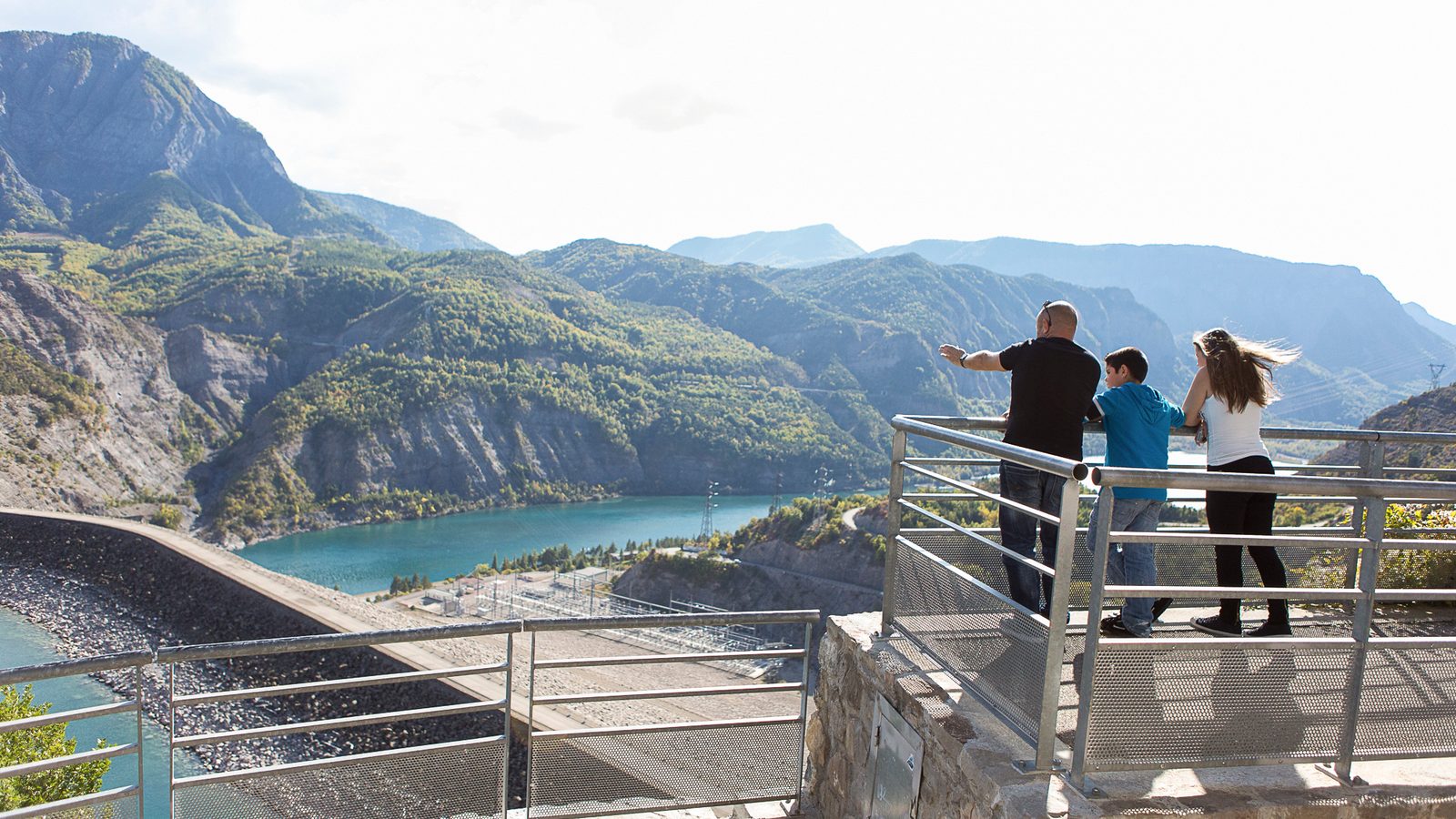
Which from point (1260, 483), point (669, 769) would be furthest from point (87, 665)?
point (1260, 483)

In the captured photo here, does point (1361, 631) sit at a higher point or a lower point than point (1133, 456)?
lower

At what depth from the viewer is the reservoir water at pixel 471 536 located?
6462 centimetres

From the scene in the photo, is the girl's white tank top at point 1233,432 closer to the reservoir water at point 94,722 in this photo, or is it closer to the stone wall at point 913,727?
the stone wall at point 913,727

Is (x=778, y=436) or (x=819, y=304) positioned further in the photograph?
(x=819, y=304)

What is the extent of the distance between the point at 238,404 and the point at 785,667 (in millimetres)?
72339

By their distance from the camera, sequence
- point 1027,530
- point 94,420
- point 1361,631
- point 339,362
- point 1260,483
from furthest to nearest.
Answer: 1. point 339,362
2. point 94,420
3. point 1027,530
4. point 1361,631
5. point 1260,483

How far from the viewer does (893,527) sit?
3.45m

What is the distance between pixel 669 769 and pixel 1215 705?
202 centimetres

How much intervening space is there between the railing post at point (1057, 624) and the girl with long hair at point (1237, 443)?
1.18 meters

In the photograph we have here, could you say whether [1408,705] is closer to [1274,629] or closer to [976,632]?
[1274,629]

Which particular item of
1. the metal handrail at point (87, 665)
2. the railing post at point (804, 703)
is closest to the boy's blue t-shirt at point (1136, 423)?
the railing post at point (804, 703)

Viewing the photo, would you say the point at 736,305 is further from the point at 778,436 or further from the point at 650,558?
the point at 650,558

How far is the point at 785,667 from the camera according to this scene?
39562mm

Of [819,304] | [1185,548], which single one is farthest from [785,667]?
[819,304]
